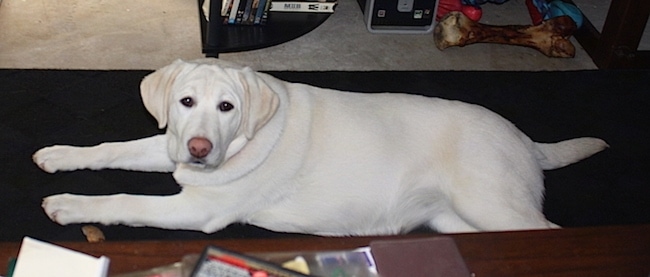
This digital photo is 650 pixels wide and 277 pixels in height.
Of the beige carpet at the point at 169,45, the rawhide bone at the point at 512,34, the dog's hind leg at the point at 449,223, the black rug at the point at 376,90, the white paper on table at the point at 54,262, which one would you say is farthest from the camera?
the rawhide bone at the point at 512,34

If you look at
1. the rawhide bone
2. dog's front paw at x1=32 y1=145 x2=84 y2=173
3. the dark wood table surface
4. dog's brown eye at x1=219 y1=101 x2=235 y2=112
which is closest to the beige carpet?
the rawhide bone

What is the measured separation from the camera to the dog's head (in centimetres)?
155

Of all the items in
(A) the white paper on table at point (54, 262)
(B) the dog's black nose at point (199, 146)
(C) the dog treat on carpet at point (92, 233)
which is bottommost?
(C) the dog treat on carpet at point (92, 233)

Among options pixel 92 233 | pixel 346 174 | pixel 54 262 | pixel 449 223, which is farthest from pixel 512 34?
pixel 54 262

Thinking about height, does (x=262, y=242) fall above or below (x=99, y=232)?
above

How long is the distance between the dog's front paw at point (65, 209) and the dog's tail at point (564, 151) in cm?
115

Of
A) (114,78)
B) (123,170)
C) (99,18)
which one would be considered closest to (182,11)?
(99,18)

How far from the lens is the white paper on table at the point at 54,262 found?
937 mm

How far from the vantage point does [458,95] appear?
2570mm

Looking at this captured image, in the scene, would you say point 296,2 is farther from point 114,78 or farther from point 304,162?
point 304,162

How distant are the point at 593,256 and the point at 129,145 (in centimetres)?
128

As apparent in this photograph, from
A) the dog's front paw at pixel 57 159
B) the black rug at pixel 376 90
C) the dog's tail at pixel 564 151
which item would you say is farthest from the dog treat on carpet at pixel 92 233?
the dog's tail at pixel 564 151

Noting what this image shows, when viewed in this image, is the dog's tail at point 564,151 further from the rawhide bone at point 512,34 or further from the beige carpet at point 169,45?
the rawhide bone at point 512,34

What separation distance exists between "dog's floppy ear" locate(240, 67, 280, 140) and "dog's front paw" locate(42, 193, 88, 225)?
1.51ft
